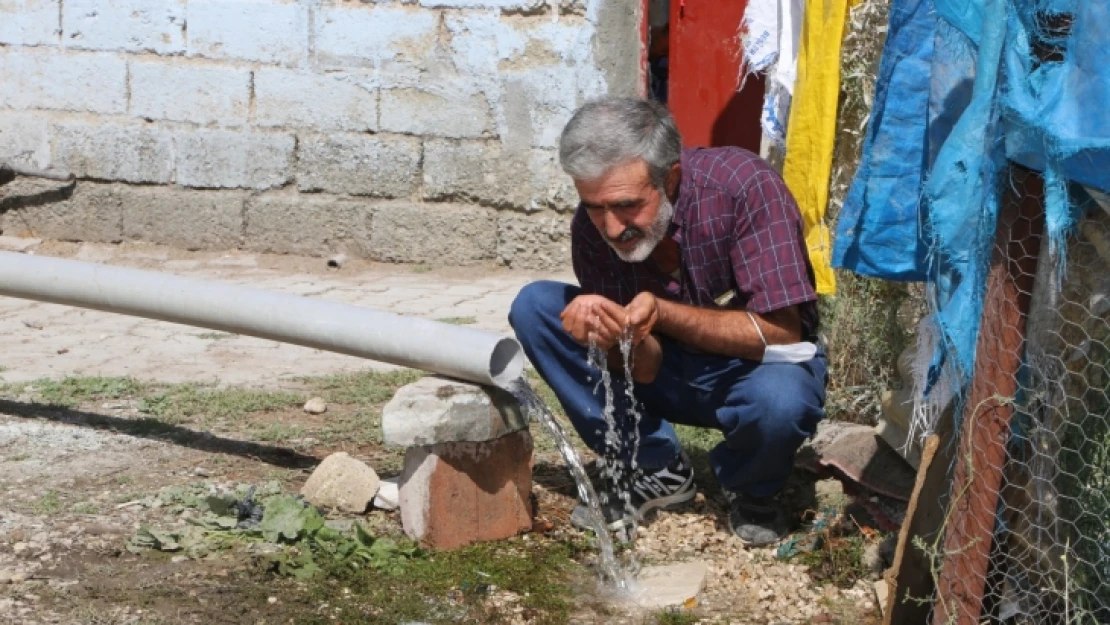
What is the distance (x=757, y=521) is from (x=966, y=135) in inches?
59.6

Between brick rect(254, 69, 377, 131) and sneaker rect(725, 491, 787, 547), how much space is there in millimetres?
4396

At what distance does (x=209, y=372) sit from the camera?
5.71 metres

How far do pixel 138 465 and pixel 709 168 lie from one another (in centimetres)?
209

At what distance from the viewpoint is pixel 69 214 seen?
8352mm

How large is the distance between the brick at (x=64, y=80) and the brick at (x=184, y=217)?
0.55 meters

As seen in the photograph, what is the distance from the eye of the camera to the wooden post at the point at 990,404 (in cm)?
294

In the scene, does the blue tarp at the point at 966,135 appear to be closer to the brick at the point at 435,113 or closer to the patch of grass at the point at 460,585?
the patch of grass at the point at 460,585

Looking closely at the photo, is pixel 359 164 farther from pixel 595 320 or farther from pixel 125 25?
pixel 595 320

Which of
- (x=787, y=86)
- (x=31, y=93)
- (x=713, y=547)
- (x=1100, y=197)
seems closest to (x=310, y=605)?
(x=713, y=547)

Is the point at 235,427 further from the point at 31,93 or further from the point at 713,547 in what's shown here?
the point at 31,93

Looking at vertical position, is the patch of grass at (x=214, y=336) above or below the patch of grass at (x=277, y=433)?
above

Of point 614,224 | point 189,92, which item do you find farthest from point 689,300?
point 189,92

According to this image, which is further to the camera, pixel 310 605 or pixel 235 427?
pixel 235 427

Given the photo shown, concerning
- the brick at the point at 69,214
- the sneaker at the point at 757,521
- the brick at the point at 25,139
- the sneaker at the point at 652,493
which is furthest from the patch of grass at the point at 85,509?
the brick at the point at 25,139
